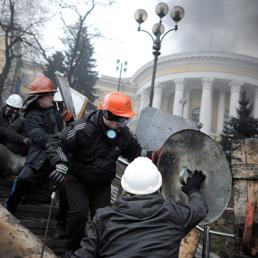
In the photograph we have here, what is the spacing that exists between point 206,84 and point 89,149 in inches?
1397

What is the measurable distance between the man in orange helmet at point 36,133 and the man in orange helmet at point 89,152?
0.67 metres

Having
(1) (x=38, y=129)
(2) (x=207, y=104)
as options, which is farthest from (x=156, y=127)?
(2) (x=207, y=104)


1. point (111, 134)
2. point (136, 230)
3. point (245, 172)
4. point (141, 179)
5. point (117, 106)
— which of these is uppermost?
point (117, 106)

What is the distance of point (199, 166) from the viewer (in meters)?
3.37

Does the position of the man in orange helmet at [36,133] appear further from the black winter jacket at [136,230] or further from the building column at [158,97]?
the building column at [158,97]

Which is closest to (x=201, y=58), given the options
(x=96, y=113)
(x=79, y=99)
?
(x=79, y=99)

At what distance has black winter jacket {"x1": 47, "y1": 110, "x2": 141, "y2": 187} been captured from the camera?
358 cm

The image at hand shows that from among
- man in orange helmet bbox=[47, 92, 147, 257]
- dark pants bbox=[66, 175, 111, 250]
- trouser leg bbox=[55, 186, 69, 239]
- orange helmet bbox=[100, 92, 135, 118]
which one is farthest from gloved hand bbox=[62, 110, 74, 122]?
orange helmet bbox=[100, 92, 135, 118]

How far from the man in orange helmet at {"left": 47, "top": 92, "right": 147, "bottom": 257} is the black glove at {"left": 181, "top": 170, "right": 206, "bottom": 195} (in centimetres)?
86

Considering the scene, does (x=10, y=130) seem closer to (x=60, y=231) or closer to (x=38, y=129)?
(x=38, y=129)

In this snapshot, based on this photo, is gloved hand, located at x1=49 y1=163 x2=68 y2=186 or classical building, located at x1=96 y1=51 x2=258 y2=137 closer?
gloved hand, located at x1=49 y1=163 x2=68 y2=186

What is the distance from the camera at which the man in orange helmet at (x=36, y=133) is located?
4.23 metres

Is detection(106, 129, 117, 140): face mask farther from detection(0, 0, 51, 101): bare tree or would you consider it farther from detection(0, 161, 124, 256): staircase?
detection(0, 0, 51, 101): bare tree

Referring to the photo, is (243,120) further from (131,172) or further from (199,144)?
(131,172)
